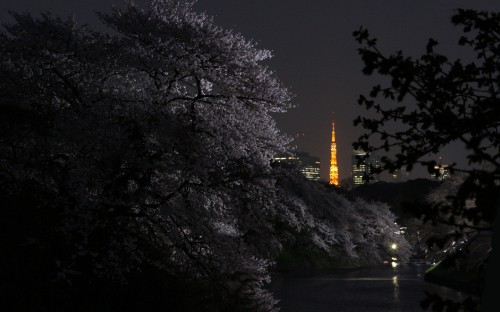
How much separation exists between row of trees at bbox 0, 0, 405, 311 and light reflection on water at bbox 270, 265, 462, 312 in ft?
→ 37.4

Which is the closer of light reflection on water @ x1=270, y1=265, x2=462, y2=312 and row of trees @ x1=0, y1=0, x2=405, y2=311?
row of trees @ x1=0, y1=0, x2=405, y2=311

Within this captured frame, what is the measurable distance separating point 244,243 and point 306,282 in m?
29.8

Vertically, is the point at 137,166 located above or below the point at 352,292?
above

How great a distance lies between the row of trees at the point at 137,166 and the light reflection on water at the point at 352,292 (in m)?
11.4

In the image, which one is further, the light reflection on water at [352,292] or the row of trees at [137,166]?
the light reflection on water at [352,292]

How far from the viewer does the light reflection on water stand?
31.2 meters

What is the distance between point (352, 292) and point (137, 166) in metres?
27.3

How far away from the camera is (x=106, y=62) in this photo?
15109 mm

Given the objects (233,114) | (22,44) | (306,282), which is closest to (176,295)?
(233,114)

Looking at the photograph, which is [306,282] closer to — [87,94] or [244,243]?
[244,243]

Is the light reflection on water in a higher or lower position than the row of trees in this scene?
lower

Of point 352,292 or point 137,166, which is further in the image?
point 352,292

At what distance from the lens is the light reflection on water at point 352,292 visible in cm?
3124

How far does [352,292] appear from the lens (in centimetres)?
3828
